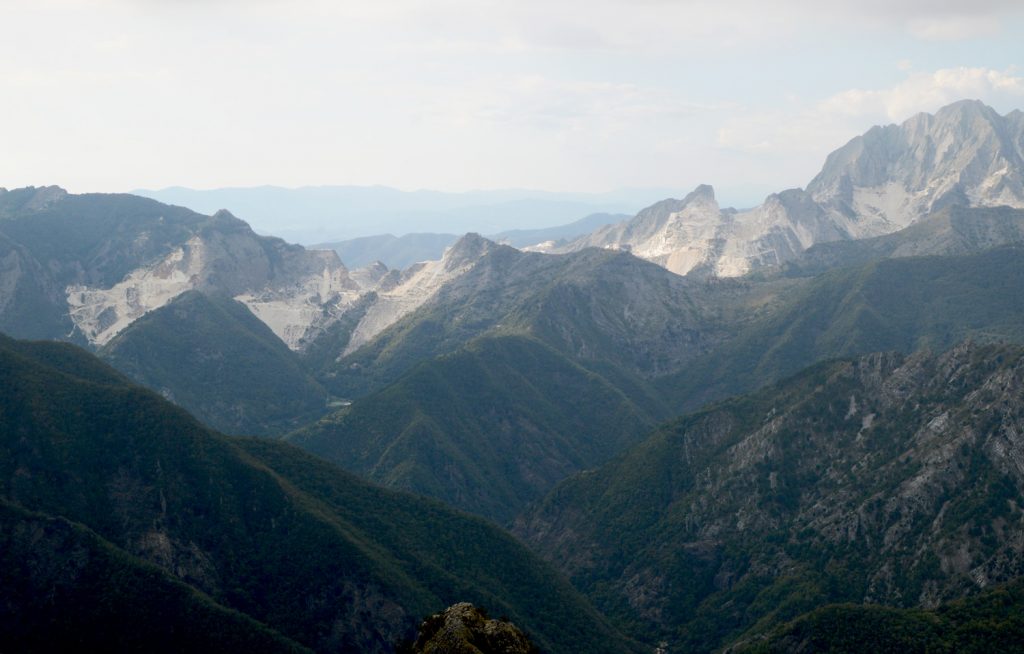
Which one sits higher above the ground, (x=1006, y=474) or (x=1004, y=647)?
(x=1006, y=474)

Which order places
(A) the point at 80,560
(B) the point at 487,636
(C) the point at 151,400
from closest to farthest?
(B) the point at 487,636 → (A) the point at 80,560 → (C) the point at 151,400

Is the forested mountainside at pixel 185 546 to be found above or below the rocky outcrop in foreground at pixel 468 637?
below

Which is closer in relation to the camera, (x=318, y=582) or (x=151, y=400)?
(x=318, y=582)

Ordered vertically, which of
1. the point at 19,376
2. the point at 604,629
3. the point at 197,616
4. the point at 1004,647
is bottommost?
the point at 604,629

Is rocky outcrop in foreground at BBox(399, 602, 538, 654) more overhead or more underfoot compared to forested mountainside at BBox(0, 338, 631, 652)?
more overhead

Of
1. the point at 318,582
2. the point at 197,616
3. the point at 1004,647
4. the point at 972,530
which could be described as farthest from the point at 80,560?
the point at 972,530

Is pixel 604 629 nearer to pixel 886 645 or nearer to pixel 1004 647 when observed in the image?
pixel 886 645

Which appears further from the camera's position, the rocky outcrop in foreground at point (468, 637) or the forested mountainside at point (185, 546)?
the forested mountainside at point (185, 546)

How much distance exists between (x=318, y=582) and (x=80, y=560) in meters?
37.0

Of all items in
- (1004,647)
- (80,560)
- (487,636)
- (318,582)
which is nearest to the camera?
(487,636)

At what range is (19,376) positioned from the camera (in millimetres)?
178875

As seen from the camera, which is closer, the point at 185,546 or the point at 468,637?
the point at 468,637

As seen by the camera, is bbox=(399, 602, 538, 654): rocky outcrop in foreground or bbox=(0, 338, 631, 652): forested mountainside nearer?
bbox=(399, 602, 538, 654): rocky outcrop in foreground

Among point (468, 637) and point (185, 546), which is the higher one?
point (468, 637)
